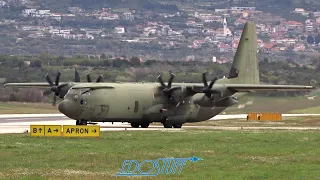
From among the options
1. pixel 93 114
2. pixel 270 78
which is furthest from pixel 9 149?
pixel 270 78

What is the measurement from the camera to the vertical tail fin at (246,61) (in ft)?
238

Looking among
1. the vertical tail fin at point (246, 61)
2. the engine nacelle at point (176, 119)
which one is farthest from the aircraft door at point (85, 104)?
the vertical tail fin at point (246, 61)

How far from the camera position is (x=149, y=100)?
Result: 64375mm

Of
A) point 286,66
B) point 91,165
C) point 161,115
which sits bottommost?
point 286,66

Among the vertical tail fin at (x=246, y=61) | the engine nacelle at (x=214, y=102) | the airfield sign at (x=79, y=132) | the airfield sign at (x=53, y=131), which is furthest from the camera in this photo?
the vertical tail fin at (x=246, y=61)

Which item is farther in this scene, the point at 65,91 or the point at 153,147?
the point at 65,91

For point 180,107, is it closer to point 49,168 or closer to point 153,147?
point 153,147

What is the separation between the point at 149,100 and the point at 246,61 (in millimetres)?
11994

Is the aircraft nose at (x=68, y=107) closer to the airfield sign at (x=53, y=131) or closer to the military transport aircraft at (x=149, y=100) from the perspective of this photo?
the military transport aircraft at (x=149, y=100)

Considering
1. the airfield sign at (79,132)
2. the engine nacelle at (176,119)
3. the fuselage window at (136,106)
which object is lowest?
the engine nacelle at (176,119)

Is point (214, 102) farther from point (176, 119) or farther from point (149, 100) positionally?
point (149, 100)

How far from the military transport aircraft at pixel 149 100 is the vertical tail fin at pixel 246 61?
3.12 meters

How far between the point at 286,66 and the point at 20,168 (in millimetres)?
119312

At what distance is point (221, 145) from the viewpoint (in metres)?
48.2
